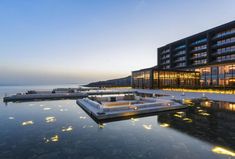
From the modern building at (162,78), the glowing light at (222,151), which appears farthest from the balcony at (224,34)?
the glowing light at (222,151)

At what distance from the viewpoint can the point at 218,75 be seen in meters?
52.4

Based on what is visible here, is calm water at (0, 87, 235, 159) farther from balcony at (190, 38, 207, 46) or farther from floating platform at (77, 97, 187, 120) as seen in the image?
balcony at (190, 38, 207, 46)

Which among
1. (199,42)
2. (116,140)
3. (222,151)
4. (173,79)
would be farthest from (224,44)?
(116,140)

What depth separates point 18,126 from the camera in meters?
10.3

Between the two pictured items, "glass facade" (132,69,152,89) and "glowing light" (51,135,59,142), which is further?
"glass facade" (132,69,152,89)

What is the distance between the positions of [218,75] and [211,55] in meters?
8.50

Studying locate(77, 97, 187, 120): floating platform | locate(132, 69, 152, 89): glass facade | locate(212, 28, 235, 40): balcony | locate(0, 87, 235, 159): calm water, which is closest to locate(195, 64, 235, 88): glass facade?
locate(212, 28, 235, 40): balcony

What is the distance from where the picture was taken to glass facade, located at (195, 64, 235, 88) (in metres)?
48.3

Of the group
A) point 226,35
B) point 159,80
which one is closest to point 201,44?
point 226,35

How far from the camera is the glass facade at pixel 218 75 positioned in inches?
1900

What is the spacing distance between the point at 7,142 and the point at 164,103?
13776mm

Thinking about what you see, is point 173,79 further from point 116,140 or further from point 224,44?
point 116,140

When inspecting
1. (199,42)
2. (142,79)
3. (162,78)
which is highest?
(199,42)

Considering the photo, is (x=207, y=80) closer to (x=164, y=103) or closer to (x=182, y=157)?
(x=164, y=103)
